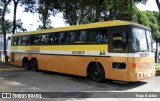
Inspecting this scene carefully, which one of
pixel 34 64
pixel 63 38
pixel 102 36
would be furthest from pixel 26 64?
pixel 102 36

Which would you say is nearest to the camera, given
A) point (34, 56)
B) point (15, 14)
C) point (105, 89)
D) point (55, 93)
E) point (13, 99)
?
point (13, 99)

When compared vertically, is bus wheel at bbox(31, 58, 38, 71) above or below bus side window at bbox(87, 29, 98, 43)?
below

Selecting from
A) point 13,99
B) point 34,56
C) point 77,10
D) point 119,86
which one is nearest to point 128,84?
point 119,86

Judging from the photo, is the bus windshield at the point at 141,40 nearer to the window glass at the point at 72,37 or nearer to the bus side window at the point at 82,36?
the bus side window at the point at 82,36

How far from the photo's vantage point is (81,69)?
15203mm

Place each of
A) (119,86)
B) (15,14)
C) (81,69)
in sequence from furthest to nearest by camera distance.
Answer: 1. (15,14)
2. (81,69)
3. (119,86)

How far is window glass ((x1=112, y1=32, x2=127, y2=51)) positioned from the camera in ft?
42.2

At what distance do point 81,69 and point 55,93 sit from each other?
4.07 meters

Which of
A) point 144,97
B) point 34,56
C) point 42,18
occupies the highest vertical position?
point 42,18

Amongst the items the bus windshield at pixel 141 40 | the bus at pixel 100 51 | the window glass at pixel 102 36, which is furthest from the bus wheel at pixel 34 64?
the bus windshield at pixel 141 40

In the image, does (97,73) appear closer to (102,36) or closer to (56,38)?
(102,36)

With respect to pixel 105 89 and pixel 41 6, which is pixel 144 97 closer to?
pixel 105 89

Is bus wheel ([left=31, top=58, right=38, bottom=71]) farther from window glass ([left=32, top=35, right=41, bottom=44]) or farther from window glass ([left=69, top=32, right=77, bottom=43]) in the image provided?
window glass ([left=69, top=32, right=77, bottom=43])

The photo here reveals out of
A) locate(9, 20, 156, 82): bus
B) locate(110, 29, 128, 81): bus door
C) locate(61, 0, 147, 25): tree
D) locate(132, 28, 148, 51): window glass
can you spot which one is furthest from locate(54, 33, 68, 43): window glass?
locate(61, 0, 147, 25): tree
